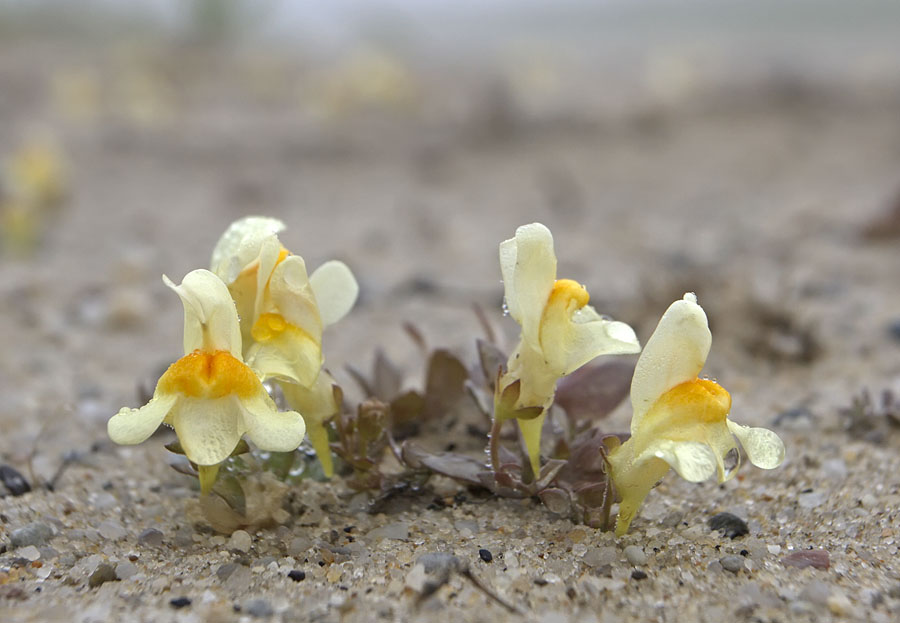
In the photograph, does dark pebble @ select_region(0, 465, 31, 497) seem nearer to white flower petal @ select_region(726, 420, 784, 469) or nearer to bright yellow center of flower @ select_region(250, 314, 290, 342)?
bright yellow center of flower @ select_region(250, 314, 290, 342)

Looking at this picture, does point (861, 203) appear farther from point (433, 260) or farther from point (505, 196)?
point (433, 260)

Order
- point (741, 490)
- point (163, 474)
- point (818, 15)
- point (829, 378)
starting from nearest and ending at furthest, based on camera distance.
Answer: point (741, 490)
point (163, 474)
point (829, 378)
point (818, 15)

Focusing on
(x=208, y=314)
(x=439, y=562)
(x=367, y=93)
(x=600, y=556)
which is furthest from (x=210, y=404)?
(x=367, y=93)

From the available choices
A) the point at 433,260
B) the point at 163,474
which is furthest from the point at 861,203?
the point at 163,474

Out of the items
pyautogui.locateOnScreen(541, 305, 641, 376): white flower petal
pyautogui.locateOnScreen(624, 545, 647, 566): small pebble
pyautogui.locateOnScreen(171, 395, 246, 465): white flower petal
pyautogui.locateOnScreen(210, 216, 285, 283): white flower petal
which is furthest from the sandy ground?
pyautogui.locateOnScreen(210, 216, 285, 283): white flower petal

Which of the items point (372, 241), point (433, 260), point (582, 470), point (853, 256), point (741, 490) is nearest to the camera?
point (582, 470)

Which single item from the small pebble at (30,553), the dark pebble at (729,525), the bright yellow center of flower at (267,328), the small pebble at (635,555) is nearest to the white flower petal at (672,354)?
the small pebble at (635,555)

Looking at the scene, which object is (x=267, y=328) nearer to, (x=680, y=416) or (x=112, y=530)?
(x=112, y=530)
